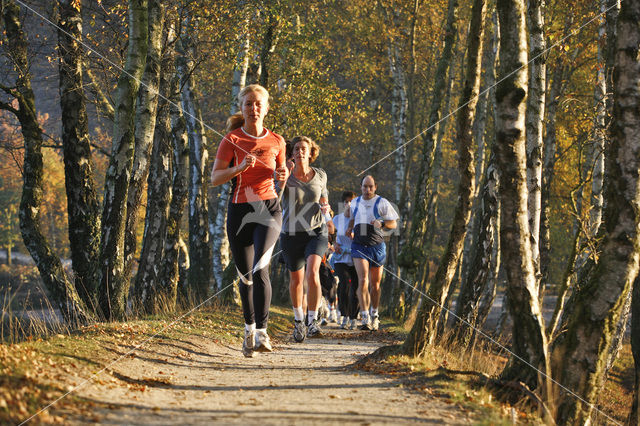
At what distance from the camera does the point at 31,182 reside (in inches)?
454

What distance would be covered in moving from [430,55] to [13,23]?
20.1m

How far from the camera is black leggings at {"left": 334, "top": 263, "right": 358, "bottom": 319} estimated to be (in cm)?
1313

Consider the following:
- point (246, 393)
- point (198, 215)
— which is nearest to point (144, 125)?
point (246, 393)

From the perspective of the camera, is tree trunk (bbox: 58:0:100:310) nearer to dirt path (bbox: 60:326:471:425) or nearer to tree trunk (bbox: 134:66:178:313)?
tree trunk (bbox: 134:66:178:313)

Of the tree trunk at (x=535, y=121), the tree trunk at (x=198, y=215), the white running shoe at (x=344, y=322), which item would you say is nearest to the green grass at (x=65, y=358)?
the white running shoe at (x=344, y=322)

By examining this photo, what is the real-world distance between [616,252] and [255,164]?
3.39 meters

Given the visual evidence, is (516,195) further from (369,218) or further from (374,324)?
(374,324)

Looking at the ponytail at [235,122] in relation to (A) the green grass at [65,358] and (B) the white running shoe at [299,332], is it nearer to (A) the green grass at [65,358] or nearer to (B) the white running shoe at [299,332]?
(A) the green grass at [65,358]

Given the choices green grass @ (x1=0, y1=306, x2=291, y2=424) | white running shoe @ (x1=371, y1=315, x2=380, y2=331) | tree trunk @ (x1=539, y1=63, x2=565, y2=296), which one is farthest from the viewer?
tree trunk @ (x1=539, y1=63, x2=565, y2=296)

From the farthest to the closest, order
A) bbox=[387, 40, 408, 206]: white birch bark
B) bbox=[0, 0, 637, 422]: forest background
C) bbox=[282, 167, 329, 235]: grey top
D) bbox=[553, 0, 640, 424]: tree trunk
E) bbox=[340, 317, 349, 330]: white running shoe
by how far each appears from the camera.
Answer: bbox=[387, 40, 408, 206]: white birch bark < bbox=[340, 317, 349, 330]: white running shoe < bbox=[282, 167, 329, 235]: grey top < bbox=[0, 0, 637, 422]: forest background < bbox=[553, 0, 640, 424]: tree trunk

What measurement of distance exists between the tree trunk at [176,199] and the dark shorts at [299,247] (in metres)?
A: 7.53

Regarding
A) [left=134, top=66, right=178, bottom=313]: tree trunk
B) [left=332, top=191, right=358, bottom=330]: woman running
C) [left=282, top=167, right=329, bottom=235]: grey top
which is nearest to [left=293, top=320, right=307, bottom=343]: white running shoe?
[left=282, top=167, right=329, bottom=235]: grey top

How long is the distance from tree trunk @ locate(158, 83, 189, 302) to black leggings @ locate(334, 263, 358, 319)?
4.45 m

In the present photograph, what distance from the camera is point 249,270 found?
7078mm
